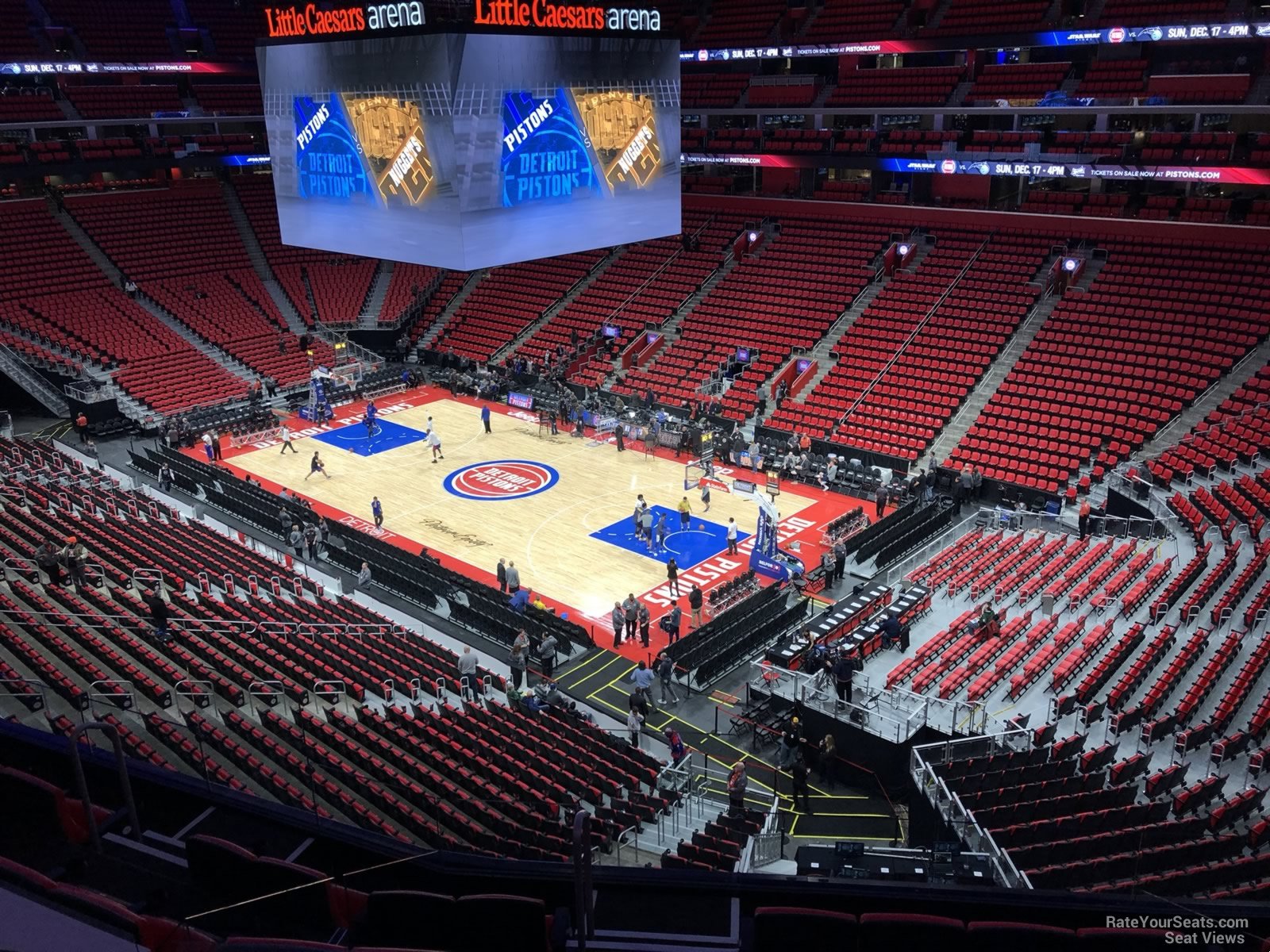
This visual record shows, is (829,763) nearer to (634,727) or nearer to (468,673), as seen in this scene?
(634,727)

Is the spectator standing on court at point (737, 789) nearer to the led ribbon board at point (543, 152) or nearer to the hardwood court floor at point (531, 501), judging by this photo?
the hardwood court floor at point (531, 501)

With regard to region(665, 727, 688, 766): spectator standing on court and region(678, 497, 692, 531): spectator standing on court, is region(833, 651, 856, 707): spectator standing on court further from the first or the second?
region(678, 497, 692, 531): spectator standing on court

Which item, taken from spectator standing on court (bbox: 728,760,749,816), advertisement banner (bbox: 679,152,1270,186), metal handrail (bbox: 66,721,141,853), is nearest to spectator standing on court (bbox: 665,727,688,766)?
spectator standing on court (bbox: 728,760,749,816)

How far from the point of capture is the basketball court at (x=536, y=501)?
71.9 feet

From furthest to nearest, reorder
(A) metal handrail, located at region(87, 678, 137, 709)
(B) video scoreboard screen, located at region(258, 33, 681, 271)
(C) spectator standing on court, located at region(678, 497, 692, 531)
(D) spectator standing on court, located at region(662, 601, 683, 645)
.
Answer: (C) spectator standing on court, located at region(678, 497, 692, 531), (D) spectator standing on court, located at region(662, 601, 683, 645), (B) video scoreboard screen, located at region(258, 33, 681, 271), (A) metal handrail, located at region(87, 678, 137, 709)

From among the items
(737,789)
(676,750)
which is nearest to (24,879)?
(737,789)

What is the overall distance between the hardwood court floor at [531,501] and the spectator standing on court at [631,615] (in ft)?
2.20

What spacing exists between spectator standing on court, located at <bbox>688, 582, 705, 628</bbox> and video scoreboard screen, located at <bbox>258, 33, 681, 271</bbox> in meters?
6.93

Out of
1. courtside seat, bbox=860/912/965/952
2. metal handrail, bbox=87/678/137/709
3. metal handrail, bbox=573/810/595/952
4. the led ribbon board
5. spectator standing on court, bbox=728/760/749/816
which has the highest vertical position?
the led ribbon board

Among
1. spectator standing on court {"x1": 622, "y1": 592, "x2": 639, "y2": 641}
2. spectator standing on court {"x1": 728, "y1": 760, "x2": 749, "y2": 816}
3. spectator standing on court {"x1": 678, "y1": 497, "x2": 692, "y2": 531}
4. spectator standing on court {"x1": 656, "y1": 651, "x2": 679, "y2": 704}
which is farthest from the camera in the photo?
spectator standing on court {"x1": 678, "y1": 497, "x2": 692, "y2": 531}

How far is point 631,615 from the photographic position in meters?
18.9

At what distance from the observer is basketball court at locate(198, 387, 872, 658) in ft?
71.9

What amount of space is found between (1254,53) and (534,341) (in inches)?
979

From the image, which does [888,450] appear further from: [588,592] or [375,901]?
[375,901]
